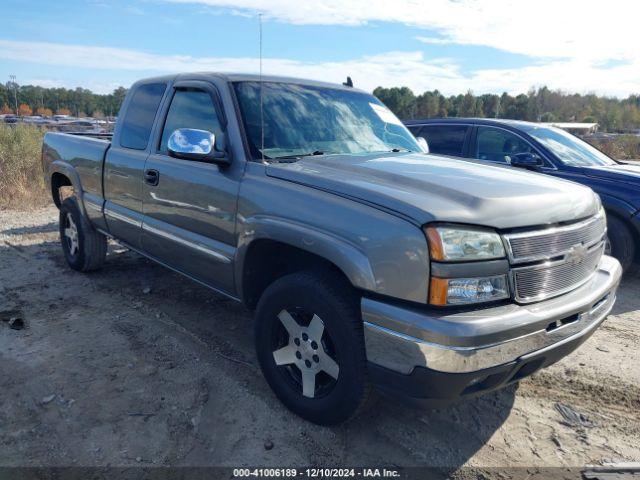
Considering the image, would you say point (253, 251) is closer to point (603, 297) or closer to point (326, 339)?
point (326, 339)

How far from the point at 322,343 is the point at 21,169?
10691 millimetres

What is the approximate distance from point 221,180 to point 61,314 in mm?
2255

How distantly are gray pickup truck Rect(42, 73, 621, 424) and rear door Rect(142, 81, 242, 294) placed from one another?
15 millimetres

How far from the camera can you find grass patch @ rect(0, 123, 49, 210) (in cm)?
941

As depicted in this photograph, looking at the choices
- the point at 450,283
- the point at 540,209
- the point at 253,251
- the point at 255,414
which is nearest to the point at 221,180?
the point at 253,251

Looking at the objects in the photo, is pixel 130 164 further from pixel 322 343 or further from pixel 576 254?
pixel 576 254

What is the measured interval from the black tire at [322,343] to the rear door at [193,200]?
52 cm

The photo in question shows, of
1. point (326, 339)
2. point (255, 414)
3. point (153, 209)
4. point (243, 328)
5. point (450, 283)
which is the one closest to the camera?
point (450, 283)

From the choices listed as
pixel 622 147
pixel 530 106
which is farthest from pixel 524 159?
pixel 530 106

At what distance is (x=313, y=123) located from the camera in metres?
3.49

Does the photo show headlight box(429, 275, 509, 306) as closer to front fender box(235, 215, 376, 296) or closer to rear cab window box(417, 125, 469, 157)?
front fender box(235, 215, 376, 296)

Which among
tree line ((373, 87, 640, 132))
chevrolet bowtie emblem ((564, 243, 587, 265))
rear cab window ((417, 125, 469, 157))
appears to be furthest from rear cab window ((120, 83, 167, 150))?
tree line ((373, 87, 640, 132))

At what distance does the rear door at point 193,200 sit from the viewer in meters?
3.22

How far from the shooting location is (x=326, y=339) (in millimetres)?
2662
